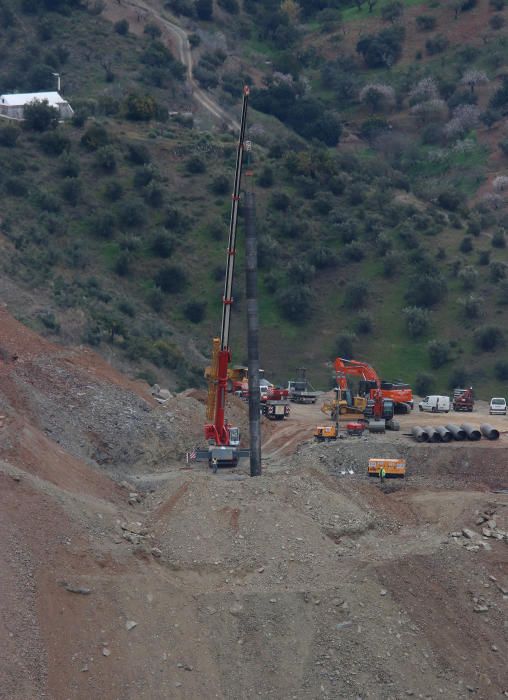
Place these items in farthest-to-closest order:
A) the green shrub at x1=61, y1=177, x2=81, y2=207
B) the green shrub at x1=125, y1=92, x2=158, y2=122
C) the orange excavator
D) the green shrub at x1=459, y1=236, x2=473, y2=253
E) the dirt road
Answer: the dirt road, the green shrub at x1=125, y1=92, x2=158, y2=122, the green shrub at x1=459, y1=236, x2=473, y2=253, the green shrub at x1=61, y1=177, x2=81, y2=207, the orange excavator

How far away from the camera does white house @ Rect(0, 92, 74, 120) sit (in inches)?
3425

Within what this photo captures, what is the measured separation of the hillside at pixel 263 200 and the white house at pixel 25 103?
1.59 metres

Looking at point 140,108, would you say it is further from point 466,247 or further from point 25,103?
point 466,247

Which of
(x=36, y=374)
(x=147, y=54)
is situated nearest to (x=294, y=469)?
(x=36, y=374)

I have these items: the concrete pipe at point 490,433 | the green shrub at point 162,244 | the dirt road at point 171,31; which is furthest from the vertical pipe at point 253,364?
the dirt road at point 171,31

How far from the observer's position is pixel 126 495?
38312 millimetres

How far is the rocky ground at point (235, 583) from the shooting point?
2823 centimetres

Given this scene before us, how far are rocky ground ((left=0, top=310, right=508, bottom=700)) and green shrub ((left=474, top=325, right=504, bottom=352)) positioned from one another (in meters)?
31.3

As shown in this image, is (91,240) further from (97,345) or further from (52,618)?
(52,618)

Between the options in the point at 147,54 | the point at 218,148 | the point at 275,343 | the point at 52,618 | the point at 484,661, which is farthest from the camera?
the point at 147,54

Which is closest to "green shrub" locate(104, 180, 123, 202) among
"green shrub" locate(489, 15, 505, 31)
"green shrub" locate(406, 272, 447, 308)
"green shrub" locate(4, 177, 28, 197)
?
"green shrub" locate(4, 177, 28, 197)

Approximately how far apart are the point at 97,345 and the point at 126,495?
81.0 ft

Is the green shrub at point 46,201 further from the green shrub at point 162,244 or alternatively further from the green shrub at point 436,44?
the green shrub at point 436,44

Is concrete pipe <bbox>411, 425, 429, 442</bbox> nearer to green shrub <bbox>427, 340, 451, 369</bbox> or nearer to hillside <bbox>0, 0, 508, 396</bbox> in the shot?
hillside <bbox>0, 0, 508, 396</bbox>
